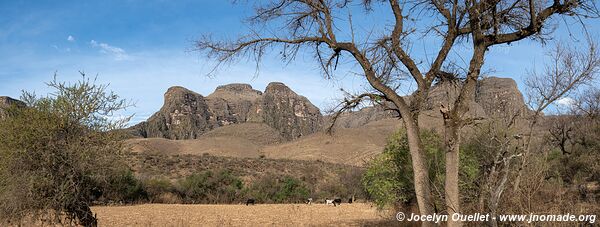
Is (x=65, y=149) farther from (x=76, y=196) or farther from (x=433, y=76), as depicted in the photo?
(x=433, y=76)

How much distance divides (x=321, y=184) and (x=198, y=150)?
46.9 meters

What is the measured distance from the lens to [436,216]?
729 centimetres

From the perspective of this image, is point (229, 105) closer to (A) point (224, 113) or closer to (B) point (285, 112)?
(A) point (224, 113)

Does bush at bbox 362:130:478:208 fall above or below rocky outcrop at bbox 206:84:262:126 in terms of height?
below

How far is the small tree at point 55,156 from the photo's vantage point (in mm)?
10516

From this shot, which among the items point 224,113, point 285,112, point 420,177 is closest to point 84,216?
point 420,177

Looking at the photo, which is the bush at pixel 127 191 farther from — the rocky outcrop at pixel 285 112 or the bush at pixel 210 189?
the rocky outcrop at pixel 285 112

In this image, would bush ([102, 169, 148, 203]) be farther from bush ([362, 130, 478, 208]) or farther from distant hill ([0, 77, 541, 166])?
bush ([362, 130, 478, 208])

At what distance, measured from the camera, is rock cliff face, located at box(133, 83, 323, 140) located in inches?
4306

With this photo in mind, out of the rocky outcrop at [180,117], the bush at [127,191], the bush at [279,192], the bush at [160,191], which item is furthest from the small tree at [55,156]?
the rocky outcrop at [180,117]

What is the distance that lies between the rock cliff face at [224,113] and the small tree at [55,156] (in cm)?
8995

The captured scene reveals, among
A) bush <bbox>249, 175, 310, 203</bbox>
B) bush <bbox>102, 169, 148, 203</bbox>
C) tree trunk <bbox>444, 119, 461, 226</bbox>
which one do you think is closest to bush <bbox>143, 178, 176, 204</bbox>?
bush <bbox>102, 169, 148, 203</bbox>

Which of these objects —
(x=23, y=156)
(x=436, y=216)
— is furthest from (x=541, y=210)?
(x=23, y=156)

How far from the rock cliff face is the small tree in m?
90.0
